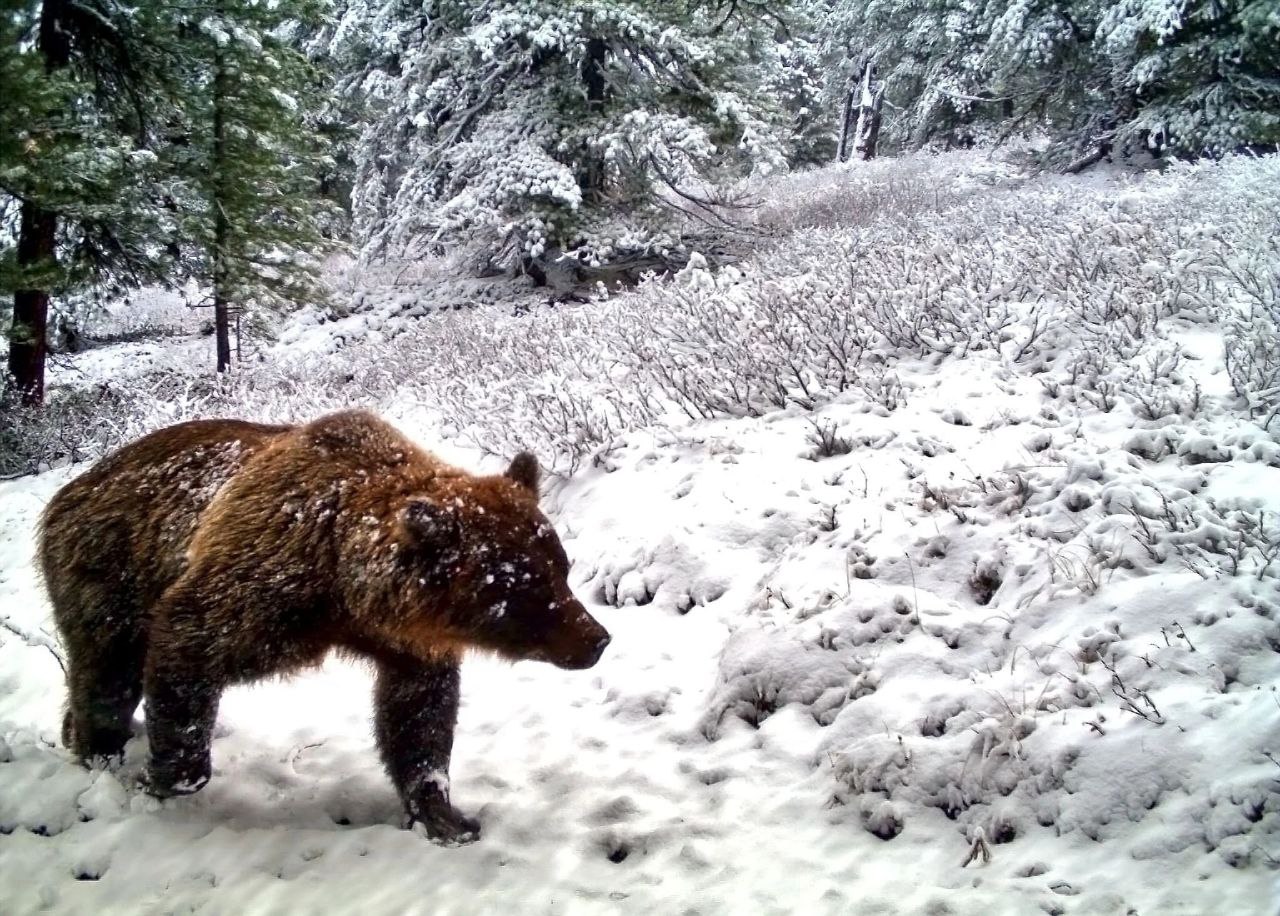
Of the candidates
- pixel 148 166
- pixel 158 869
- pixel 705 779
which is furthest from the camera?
pixel 148 166

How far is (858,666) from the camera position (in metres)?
3.94

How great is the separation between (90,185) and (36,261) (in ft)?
3.72

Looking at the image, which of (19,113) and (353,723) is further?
(353,723)

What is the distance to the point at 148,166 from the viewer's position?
10258 mm

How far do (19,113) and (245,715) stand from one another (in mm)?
3393

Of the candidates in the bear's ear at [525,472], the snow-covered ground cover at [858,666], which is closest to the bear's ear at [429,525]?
the bear's ear at [525,472]

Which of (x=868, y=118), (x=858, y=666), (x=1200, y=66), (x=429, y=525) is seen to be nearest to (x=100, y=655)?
(x=429, y=525)

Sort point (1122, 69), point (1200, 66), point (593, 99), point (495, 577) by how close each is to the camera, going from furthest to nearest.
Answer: point (1122, 69)
point (593, 99)
point (1200, 66)
point (495, 577)

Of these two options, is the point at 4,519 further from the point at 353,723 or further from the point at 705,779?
the point at 705,779

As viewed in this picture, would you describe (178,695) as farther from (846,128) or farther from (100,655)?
(846,128)

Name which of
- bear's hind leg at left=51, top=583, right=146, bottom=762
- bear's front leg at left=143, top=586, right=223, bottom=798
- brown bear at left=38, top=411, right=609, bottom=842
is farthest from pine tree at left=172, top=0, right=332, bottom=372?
bear's front leg at left=143, top=586, right=223, bottom=798

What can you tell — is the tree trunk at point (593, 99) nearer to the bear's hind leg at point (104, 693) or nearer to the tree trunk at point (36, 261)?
the tree trunk at point (36, 261)

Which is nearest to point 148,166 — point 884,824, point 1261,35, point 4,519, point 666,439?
point 4,519

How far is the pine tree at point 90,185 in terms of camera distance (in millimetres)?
8203
